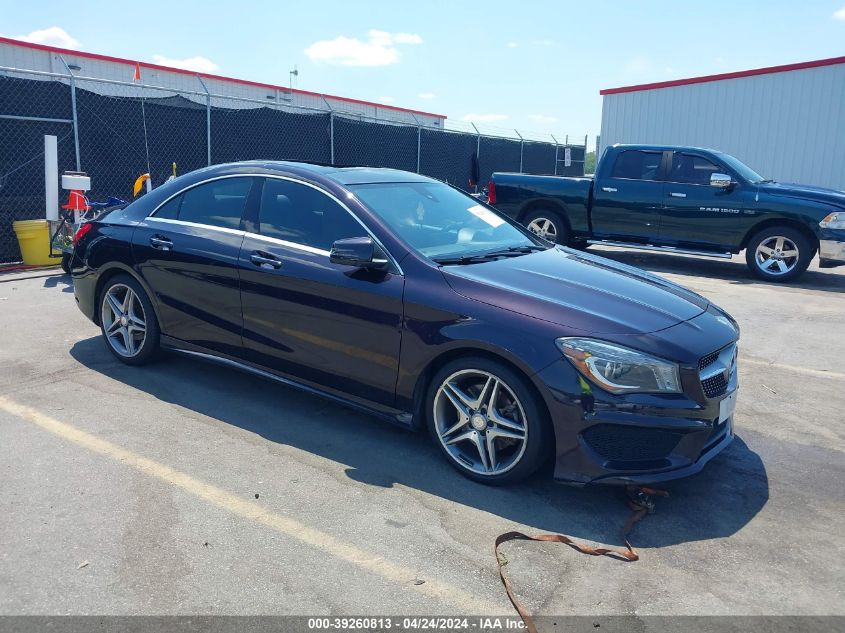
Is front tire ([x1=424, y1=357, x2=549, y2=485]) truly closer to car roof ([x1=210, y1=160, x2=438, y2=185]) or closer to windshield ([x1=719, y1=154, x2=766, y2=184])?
car roof ([x1=210, y1=160, x2=438, y2=185])

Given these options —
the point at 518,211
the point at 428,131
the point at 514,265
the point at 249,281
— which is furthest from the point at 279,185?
the point at 428,131

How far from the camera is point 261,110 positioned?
45.2ft

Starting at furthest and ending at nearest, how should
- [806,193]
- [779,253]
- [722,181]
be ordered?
[722,181]
[779,253]
[806,193]

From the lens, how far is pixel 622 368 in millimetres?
3416

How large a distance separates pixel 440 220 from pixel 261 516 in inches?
87.1

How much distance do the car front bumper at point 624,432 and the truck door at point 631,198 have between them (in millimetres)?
8353

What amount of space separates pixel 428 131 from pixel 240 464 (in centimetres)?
1523

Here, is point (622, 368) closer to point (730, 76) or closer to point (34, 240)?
point (34, 240)

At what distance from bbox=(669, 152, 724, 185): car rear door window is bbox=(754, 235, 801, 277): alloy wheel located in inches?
50.2

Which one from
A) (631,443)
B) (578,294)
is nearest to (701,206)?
(578,294)

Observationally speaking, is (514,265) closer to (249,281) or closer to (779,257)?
(249,281)

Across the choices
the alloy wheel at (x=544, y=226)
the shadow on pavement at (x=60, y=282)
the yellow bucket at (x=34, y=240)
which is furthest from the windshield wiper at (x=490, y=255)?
the yellow bucket at (x=34, y=240)

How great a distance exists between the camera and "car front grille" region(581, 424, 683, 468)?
11.2 ft

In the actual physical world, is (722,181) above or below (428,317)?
above
